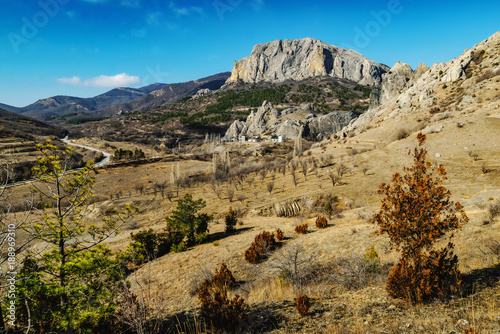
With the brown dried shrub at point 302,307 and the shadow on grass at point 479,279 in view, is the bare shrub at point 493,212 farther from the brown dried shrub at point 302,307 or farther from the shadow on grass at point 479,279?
the brown dried shrub at point 302,307

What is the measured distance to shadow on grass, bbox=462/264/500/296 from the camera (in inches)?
228

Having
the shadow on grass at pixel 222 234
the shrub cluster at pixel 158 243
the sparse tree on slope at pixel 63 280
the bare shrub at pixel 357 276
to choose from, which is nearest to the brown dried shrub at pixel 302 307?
the bare shrub at pixel 357 276

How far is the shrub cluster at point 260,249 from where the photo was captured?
14.0 metres

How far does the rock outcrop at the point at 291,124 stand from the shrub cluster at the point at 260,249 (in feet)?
308

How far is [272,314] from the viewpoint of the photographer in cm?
672

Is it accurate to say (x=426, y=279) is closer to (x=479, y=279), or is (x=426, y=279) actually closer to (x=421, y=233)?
(x=421, y=233)

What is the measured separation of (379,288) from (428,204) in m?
3.15

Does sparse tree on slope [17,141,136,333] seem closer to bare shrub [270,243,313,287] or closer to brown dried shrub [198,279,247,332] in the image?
brown dried shrub [198,279,247,332]

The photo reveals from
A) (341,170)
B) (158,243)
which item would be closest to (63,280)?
(158,243)

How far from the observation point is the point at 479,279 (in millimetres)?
6250

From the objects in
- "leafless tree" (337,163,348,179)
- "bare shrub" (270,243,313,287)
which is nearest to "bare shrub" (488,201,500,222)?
"bare shrub" (270,243,313,287)

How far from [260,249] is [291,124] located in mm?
104667

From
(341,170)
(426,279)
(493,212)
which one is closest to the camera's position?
(426,279)

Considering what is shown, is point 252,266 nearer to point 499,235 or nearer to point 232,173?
point 499,235
